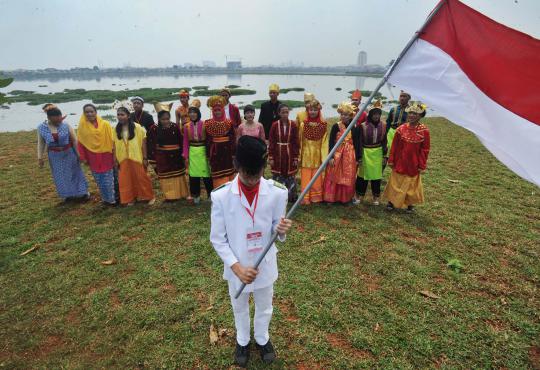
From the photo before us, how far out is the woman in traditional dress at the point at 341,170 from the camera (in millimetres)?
5348

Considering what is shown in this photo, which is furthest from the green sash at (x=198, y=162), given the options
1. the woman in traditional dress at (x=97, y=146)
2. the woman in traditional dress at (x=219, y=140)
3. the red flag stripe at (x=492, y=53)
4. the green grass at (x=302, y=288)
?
the red flag stripe at (x=492, y=53)

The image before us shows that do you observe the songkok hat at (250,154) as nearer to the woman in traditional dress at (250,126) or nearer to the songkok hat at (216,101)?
the woman in traditional dress at (250,126)

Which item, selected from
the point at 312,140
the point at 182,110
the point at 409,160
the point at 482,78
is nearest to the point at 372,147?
the point at 409,160

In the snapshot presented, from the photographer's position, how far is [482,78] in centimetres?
203

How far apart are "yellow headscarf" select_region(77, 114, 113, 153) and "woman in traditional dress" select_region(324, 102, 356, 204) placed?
4173mm

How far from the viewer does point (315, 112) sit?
5457 mm

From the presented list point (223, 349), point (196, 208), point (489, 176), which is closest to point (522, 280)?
point (223, 349)

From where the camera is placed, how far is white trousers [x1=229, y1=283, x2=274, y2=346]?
2443 millimetres

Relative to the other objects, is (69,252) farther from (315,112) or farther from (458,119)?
(458,119)

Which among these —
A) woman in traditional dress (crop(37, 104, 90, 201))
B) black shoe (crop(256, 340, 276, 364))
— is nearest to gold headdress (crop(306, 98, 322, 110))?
black shoe (crop(256, 340, 276, 364))

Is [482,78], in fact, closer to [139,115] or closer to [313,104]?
[313,104]

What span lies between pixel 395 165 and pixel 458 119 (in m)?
3.35

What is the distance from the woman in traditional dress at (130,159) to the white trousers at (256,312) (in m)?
4.08

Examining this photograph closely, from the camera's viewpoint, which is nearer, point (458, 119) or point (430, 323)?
point (458, 119)
